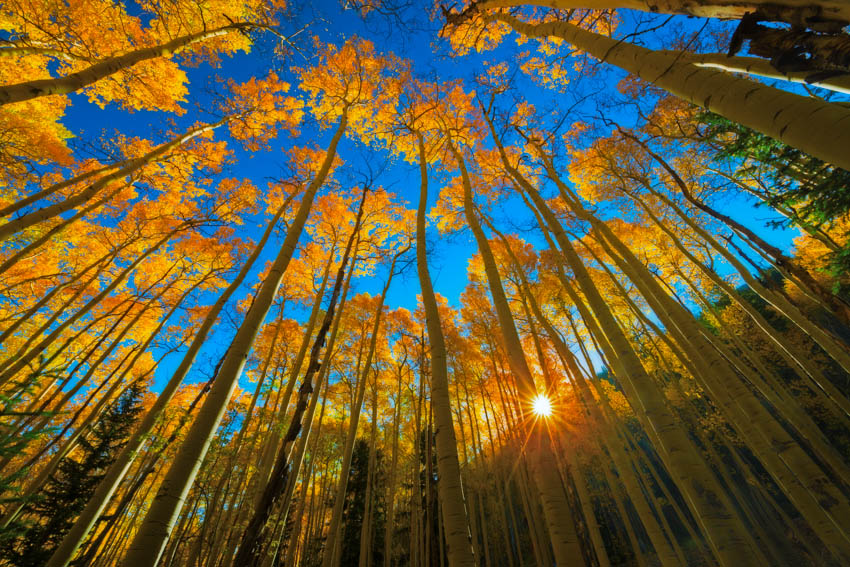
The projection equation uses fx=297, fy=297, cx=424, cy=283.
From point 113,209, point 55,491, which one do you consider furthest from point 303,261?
point 55,491

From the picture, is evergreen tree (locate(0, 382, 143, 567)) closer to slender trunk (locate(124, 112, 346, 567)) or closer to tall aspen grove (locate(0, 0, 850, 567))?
tall aspen grove (locate(0, 0, 850, 567))

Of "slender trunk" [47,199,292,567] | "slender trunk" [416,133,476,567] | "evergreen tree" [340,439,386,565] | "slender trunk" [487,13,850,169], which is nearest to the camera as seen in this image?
"slender trunk" [487,13,850,169]

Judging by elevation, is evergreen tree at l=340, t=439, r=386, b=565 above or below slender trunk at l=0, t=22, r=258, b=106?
below

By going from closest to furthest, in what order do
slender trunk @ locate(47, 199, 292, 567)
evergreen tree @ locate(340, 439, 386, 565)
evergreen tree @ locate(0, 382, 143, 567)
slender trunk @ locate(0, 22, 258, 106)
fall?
slender trunk @ locate(0, 22, 258, 106)
slender trunk @ locate(47, 199, 292, 567)
evergreen tree @ locate(0, 382, 143, 567)
evergreen tree @ locate(340, 439, 386, 565)

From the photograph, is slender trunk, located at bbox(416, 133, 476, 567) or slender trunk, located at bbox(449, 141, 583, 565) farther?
slender trunk, located at bbox(449, 141, 583, 565)

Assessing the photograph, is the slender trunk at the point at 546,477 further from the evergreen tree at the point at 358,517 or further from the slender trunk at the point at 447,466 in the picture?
the evergreen tree at the point at 358,517

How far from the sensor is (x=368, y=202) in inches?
375

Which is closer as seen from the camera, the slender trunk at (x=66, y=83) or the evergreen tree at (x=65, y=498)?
the slender trunk at (x=66, y=83)

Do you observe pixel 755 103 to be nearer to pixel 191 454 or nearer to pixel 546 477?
pixel 546 477

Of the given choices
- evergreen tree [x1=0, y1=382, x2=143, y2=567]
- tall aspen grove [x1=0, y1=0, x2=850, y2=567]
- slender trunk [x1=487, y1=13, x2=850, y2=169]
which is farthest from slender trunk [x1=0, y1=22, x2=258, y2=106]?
evergreen tree [x1=0, y1=382, x2=143, y2=567]

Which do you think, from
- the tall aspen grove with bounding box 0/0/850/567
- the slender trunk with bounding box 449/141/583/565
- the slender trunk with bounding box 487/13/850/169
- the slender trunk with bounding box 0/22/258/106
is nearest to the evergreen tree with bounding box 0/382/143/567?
the tall aspen grove with bounding box 0/0/850/567

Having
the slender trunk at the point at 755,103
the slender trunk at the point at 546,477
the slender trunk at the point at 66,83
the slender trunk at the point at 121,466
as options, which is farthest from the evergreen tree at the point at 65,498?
the slender trunk at the point at 755,103

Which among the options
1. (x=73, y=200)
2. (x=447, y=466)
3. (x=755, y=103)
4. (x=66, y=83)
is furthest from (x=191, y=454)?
(x=73, y=200)

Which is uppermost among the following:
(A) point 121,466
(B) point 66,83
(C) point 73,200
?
(C) point 73,200
